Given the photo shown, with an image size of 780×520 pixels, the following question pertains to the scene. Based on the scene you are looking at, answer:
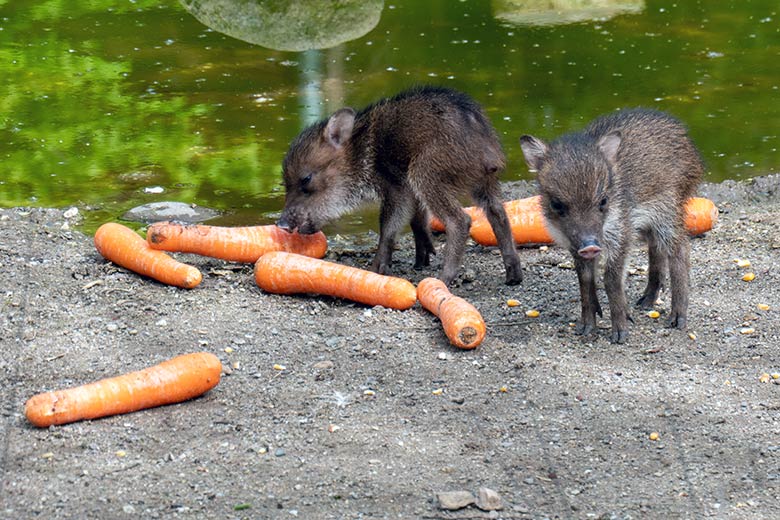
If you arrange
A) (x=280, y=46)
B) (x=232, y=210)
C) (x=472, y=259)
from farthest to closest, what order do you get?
(x=280, y=46) < (x=232, y=210) < (x=472, y=259)

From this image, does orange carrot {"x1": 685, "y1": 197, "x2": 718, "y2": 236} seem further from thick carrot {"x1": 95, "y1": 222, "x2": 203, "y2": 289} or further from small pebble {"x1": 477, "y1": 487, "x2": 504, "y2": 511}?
small pebble {"x1": 477, "y1": 487, "x2": 504, "y2": 511}

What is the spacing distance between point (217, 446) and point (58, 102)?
6152 millimetres

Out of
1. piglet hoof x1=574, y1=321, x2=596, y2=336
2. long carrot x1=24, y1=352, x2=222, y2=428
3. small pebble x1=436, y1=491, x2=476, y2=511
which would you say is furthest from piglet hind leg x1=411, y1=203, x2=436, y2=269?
small pebble x1=436, y1=491, x2=476, y2=511

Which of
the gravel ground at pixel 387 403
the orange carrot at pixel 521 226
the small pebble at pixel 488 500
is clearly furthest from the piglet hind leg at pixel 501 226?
the small pebble at pixel 488 500

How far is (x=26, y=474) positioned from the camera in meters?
4.73

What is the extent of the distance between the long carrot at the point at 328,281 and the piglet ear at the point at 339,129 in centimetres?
105

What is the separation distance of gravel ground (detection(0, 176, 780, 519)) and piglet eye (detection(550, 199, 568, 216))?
2.11 ft

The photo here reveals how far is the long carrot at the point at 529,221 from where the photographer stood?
762 cm

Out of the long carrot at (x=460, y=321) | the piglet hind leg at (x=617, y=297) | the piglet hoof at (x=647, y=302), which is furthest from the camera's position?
the piglet hoof at (x=647, y=302)

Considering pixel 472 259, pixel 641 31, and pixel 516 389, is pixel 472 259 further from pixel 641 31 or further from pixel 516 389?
pixel 641 31

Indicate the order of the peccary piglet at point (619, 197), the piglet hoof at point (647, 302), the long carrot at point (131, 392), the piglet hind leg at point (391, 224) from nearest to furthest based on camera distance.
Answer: the long carrot at point (131, 392), the peccary piglet at point (619, 197), the piglet hoof at point (647, 302), the piglet hind leg at point (391, 224)

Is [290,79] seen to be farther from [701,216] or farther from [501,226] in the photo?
[701,216]

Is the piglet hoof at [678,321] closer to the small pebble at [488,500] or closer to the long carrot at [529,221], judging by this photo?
the long carrot at [529,221]

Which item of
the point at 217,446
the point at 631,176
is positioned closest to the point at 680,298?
the point at 631,176
